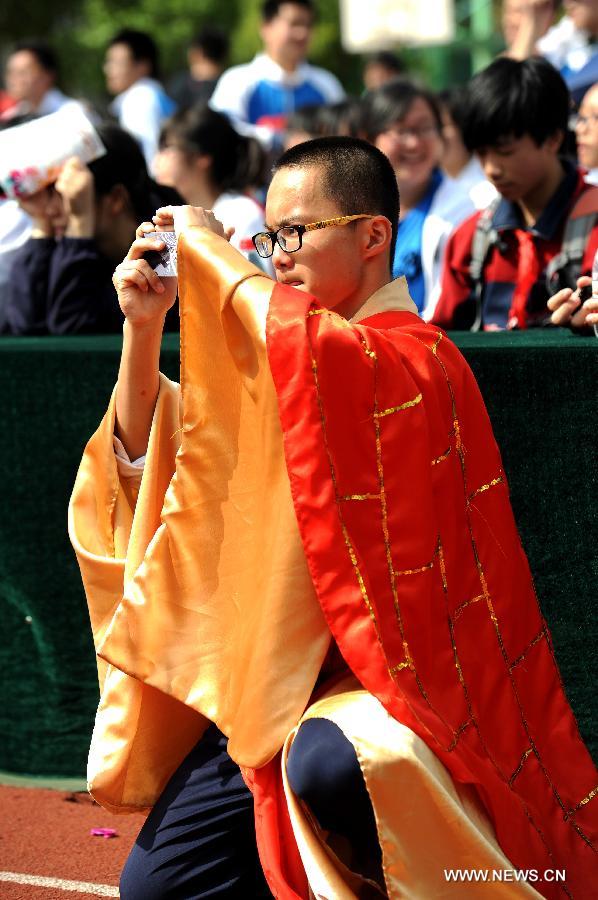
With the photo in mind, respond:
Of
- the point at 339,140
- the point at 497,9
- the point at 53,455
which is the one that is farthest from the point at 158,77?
the point at 339,140

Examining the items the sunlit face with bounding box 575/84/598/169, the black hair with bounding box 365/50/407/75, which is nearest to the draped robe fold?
the sunlit face with bounding box 575/84/598/169

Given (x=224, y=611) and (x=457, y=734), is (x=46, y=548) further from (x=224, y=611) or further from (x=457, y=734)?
(x=457, y=734)

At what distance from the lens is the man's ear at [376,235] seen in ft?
9.36

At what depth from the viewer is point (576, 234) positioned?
13.2ft

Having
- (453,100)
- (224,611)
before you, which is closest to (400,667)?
(224,611)

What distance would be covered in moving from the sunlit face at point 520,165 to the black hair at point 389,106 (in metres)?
1.45

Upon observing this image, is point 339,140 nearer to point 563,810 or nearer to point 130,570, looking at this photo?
point 130,570

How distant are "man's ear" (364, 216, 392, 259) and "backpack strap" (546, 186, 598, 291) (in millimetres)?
1219

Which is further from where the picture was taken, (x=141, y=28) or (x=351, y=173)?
(x=141, y=28)

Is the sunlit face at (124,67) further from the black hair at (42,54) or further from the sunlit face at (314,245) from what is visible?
the sunlit face at (314,245)

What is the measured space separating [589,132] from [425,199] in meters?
0.95

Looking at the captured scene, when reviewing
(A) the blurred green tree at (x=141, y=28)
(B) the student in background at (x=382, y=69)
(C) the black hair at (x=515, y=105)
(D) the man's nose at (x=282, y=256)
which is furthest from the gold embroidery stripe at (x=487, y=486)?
(A) the blurred green tree at (x=141, y=28)

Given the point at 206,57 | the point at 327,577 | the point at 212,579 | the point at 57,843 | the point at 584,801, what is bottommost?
the point at 57,843

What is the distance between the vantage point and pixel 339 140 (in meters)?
2.95
